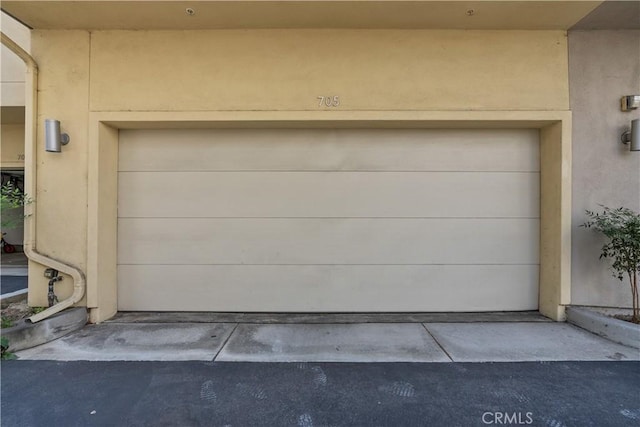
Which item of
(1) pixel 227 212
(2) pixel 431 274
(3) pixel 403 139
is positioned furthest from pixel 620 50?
(1) pixel 227 212

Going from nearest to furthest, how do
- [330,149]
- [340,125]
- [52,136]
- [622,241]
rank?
1. [622,241]
2. [52,136]
3. [340,125]
4. [330,149]

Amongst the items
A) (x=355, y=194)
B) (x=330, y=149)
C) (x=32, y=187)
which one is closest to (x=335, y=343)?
(x=355, y=194)

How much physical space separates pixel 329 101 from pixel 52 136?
136 inches

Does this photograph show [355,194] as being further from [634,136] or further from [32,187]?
[32,187]

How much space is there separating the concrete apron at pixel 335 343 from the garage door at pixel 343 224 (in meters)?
0.47

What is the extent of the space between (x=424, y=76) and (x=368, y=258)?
250cm

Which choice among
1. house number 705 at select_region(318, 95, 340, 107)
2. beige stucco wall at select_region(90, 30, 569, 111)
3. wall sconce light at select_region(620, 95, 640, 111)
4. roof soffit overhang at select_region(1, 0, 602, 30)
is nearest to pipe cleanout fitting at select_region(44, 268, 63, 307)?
beige stucco wall at select_region(90, 30, 569, 111)

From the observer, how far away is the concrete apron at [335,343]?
3043 mm

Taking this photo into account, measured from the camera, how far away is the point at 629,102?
384 cm

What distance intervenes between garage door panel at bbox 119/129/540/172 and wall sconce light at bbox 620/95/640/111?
974 mm

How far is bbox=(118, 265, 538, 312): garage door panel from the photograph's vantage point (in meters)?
4.24

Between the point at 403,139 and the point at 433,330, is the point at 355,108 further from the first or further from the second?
the point at 433,330

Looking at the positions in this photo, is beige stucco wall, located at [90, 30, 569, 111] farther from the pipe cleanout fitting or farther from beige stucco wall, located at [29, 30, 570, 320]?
the pipe cleanout fitting

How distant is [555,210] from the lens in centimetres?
399
